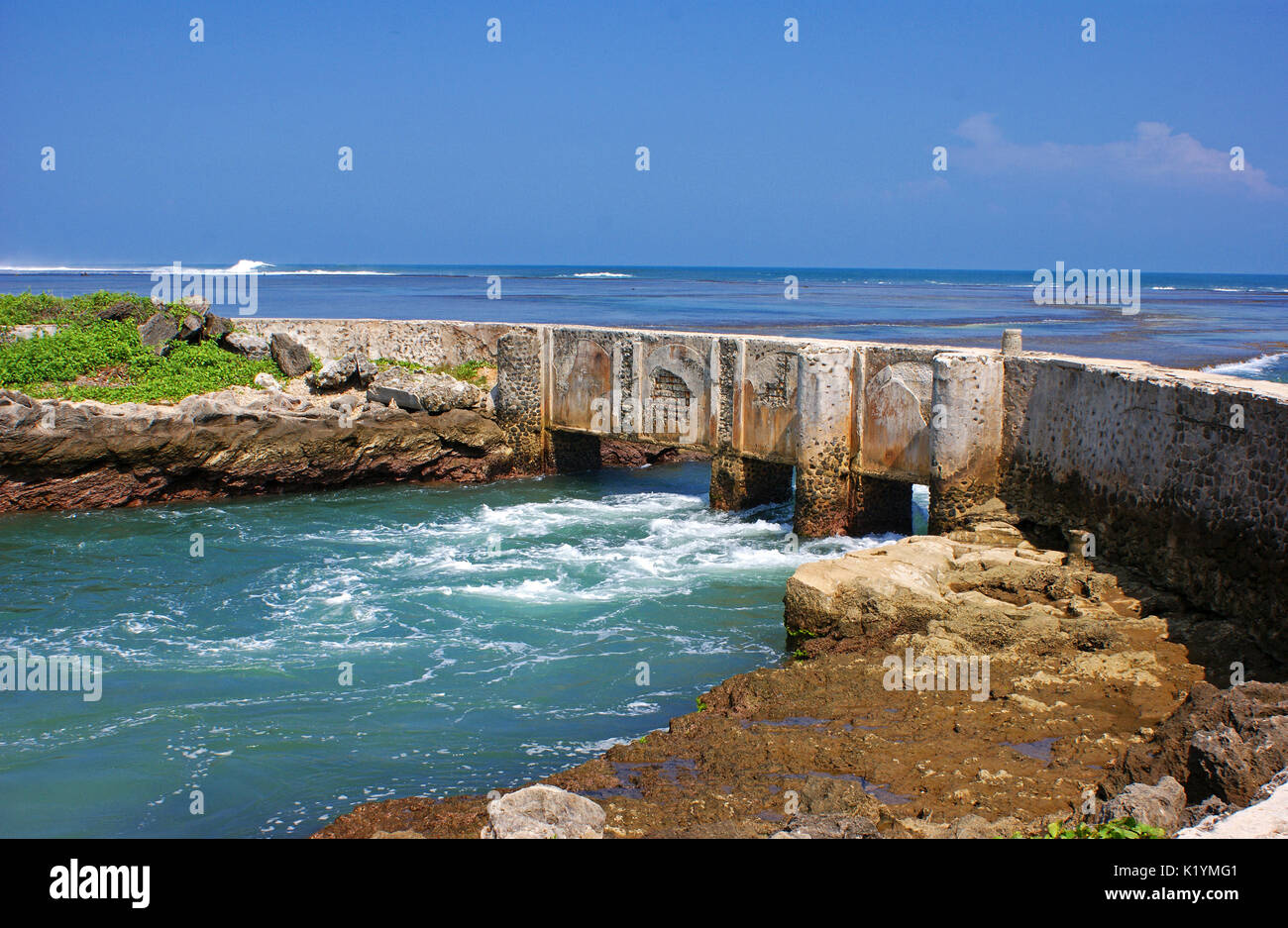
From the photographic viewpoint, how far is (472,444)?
22250mm

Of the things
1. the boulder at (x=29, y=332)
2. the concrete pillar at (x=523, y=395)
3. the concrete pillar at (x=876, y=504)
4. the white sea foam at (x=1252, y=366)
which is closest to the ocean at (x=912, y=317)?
the white sea foam at (x=1252, y=366)

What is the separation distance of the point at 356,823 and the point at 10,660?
21.9ft

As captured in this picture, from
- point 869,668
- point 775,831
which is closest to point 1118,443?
point 869,668

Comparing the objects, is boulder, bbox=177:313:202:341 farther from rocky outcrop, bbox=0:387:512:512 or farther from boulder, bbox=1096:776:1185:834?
boulder, bbox=1096:776:1185:834

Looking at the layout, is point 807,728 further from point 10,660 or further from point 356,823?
point 10,660

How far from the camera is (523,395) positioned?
22.5 m

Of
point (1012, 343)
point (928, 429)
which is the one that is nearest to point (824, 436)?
point (928, 429)

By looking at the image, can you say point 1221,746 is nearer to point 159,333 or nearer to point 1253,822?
point 1253,822

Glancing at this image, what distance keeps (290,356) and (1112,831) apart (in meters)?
20.5

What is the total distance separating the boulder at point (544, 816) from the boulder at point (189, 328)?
1940 cm

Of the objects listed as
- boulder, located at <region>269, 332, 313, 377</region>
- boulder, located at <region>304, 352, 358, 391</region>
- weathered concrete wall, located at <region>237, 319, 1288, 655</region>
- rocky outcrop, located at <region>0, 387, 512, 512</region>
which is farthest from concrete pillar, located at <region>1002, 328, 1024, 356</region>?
boulder, located at <region>269, 332, 313, 377</region>

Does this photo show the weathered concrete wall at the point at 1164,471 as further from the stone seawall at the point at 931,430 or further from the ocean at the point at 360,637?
the ocean at the point at 360,637

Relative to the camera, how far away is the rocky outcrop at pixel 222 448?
61.2 ft
